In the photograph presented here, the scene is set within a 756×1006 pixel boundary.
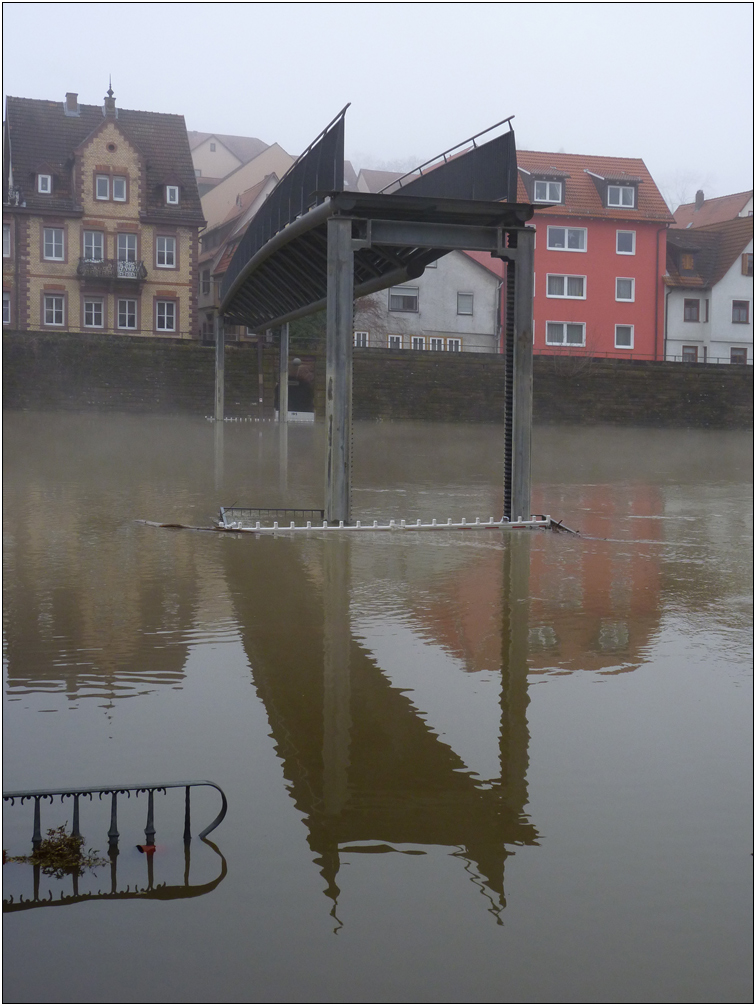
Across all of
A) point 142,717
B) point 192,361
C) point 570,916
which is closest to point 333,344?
point 142,717

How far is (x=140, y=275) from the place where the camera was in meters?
51.1

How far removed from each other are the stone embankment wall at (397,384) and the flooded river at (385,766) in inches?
1210

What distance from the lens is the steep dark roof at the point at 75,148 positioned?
5038 cm

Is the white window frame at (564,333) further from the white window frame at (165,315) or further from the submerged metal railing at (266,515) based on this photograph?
the submerged metal railing at (266,515)

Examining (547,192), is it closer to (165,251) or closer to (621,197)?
(621,197)

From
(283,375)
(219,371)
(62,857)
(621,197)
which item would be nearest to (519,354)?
(62,857)

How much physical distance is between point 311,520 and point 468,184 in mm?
4710

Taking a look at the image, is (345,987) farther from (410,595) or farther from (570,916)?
(410,595)

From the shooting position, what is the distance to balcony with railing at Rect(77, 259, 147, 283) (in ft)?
165

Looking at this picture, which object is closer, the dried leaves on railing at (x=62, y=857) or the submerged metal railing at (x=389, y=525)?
the dried leaves on railing at (x=62, y=857)

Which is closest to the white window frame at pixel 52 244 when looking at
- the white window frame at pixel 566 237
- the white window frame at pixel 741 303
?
the white window frame at pixel 566 237

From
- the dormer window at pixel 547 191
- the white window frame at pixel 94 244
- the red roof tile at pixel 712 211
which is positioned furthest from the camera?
the red roof tile at pixel 712 211

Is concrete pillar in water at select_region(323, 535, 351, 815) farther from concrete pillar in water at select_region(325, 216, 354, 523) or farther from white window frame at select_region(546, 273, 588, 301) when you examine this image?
white window frame at select_region(546, 273, 588, 301)

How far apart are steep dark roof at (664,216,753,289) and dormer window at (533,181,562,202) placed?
6806 millimetres
